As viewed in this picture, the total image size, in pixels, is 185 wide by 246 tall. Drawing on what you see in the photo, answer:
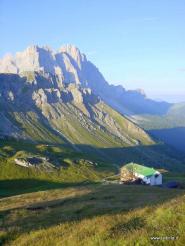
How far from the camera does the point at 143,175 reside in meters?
134

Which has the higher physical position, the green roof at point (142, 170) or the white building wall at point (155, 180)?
the green roof at point (142, 170)

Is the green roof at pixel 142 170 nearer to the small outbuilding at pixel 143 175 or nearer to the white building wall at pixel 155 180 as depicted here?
the small outbuilding at pixel 143 175

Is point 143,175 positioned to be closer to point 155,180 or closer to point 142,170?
point 142,170

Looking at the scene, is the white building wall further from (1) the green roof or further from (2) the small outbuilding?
(1) the green roof

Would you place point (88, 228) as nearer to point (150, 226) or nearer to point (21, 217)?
point (150, 226)

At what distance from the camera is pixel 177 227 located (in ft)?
50.6

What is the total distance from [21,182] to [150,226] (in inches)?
6843

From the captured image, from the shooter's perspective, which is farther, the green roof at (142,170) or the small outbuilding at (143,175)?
the green roof at (142,170)

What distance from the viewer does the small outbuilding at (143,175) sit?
437ft

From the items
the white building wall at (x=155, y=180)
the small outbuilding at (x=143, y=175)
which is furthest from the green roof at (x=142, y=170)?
the white building wall at (x=155, y=180)

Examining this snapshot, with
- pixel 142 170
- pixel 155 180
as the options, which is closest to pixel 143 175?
pixel 142 170

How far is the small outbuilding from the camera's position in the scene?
133 metres

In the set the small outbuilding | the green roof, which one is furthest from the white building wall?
the green roof

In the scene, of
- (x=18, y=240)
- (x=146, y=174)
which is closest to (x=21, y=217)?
(x=18, y=240)
